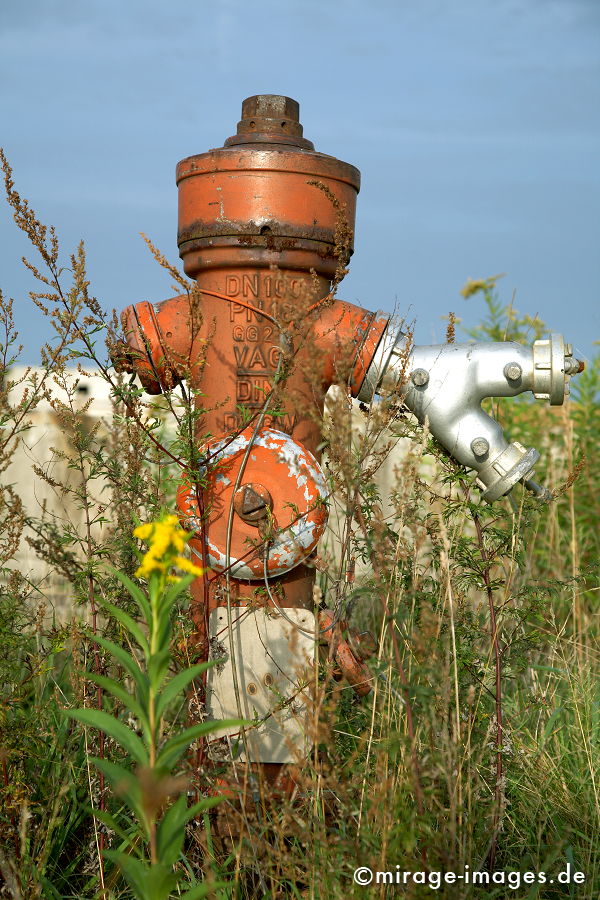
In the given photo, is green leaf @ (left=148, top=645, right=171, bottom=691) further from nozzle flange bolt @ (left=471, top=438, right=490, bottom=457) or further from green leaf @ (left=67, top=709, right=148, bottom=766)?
nozzle flange bolt @ (left=471, top=438, right=490, bottom=457)

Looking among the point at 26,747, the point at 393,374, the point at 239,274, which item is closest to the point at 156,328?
the point at 239,274

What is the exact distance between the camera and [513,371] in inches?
113

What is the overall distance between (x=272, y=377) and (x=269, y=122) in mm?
841

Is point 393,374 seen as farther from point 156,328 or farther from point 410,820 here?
point 410,820

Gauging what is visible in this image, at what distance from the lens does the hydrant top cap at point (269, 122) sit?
9.71ft

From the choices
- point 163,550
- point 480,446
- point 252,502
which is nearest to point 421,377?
point 480,446

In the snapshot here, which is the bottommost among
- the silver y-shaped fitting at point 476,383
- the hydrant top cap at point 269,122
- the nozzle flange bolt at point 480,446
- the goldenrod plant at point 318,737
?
the goldenrod plant at point 318,737

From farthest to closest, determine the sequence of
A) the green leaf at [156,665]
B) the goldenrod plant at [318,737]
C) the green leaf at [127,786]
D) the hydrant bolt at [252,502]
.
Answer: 1. the hydrant bolt at [252,502]
2. the goldenrod plant at [318,737]
3. the green leaf at [156,665]
4. the green leaf at [127,786]

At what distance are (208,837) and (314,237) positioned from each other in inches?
65.6

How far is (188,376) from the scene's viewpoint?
237 cm

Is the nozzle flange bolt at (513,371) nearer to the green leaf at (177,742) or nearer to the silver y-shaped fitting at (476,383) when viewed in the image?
the silver y-shaped fitting at (476,383)

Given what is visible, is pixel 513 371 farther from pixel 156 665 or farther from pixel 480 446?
pixel 156 665

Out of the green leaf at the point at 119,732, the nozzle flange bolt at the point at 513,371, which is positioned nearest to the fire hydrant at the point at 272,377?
the nozzle flange bolt at the point at 513,371

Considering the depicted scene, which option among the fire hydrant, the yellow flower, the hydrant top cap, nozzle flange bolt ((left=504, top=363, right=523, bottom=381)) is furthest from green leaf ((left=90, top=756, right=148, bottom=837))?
the hydrant top cap
